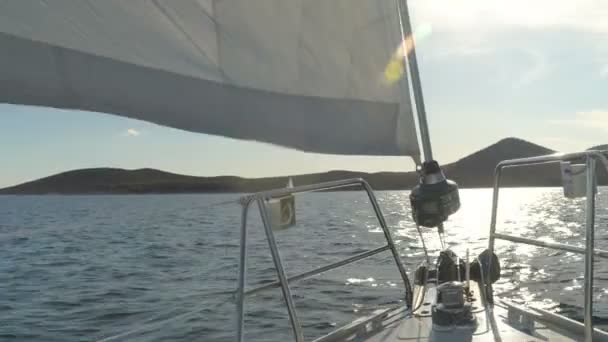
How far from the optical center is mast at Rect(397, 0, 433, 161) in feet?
11.9

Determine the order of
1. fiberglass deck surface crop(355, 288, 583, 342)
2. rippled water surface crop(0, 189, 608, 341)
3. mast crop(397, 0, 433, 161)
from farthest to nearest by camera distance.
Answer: rippled water surface crop(0, 189, 608, 341) < mast crop(397, 0, 433, 161) < fiberglass deck surface crop(355, 288, 583, 342)

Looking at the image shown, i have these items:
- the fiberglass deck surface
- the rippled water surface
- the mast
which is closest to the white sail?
the mast

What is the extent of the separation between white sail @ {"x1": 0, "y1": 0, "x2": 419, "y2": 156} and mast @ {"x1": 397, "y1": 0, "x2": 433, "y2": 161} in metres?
0.07

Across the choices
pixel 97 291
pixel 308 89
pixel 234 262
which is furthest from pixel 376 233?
pixel 308 89

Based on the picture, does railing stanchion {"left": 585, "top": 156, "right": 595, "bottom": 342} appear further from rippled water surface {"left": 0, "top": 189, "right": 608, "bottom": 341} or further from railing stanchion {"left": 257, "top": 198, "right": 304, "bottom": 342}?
rippled water surface {"left": 0, "top": 189, "right": 608, "bottom": 341}

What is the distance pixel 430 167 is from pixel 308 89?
1089 millimetres

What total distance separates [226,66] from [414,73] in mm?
1436

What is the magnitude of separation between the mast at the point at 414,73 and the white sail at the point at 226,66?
0.24 feet

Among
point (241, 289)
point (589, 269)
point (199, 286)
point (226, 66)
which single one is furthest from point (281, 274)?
point (199, 286)

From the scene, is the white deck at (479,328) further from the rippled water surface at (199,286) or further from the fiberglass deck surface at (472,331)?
the rippled water surface at (199,286)

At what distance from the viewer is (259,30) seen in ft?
8.87

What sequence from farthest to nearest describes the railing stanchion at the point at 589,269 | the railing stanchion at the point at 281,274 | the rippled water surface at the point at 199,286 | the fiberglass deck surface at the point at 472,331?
the rippled water surface at the point at 199,286 < the fiberglass deck surface at the point at 472,331 < the railing stanchion at the point at 281,274 < the railing stanchion at the point at 589,269

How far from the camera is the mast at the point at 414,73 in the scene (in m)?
3.63

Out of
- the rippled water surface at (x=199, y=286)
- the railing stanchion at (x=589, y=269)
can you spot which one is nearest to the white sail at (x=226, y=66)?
the rippled water surface at (x=199, y=286)
